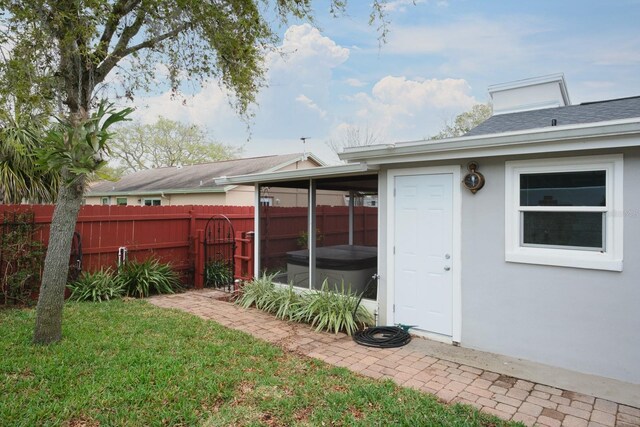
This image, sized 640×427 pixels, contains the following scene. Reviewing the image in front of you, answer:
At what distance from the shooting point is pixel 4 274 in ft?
19.6

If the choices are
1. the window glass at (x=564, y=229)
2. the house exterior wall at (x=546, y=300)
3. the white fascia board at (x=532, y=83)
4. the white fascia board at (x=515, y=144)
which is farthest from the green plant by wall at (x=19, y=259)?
the white fascia board at (x=532, y=83)

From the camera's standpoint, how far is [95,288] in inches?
263

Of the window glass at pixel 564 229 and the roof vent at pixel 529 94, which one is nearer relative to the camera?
the window glass at pixel 564 229

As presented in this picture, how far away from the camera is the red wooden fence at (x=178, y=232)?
6.57 m

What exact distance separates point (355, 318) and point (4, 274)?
542cm

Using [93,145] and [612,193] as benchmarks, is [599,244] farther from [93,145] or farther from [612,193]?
[93,145]

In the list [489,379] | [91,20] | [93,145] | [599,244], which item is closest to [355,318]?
[489,379]

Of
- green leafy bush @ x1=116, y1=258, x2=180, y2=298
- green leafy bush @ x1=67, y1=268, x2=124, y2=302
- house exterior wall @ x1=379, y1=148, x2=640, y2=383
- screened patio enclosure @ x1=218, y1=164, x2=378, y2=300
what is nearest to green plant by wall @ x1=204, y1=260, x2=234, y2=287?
green leafy bush @ x1=116, y1=258, x2=180, y2=298

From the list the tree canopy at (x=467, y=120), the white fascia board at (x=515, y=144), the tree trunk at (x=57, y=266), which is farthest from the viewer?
the tree canopy at (x=467, y=120)

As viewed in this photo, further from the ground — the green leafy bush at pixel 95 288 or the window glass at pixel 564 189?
the window glass at pixel 564 189

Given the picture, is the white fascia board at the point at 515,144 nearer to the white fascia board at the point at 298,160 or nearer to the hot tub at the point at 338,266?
the hot tub at the point at 338,266

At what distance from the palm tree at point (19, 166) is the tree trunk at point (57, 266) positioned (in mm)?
3821

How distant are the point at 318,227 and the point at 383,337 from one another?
2.25 m

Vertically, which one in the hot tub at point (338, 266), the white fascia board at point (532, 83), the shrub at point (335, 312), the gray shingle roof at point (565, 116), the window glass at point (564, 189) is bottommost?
the shrub at point (335, 312)
